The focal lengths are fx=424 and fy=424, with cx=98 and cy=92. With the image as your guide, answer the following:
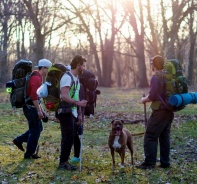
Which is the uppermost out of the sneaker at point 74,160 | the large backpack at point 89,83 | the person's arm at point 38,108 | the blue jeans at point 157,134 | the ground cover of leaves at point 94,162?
the large backpack at point 89,83

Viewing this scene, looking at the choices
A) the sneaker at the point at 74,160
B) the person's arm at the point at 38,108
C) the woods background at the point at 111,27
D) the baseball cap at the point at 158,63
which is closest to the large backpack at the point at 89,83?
the person's arm at the point at 38,108

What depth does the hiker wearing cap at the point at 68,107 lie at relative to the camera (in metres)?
7.49

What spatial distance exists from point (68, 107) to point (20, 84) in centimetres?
150

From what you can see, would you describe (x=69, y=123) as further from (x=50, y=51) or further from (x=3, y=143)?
(x=50, y=51)

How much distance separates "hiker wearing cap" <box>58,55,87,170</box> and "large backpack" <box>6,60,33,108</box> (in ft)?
4.11

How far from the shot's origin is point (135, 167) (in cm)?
830

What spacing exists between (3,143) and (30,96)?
10.2 ft

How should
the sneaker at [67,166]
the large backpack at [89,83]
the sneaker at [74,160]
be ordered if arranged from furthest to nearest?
the large backpack at [89,83], the sneaker at [74,160], the sneaker at [67,166]

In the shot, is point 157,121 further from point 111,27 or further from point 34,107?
point 111,27

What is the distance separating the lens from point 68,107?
25.2 feet

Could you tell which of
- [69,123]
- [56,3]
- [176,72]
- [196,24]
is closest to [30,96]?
[69,123]

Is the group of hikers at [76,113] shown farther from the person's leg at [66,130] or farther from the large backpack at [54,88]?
the large backpack at [54,88]

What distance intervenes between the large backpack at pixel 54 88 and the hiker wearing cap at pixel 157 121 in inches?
64.3

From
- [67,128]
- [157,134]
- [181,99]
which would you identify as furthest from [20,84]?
[181,99]
